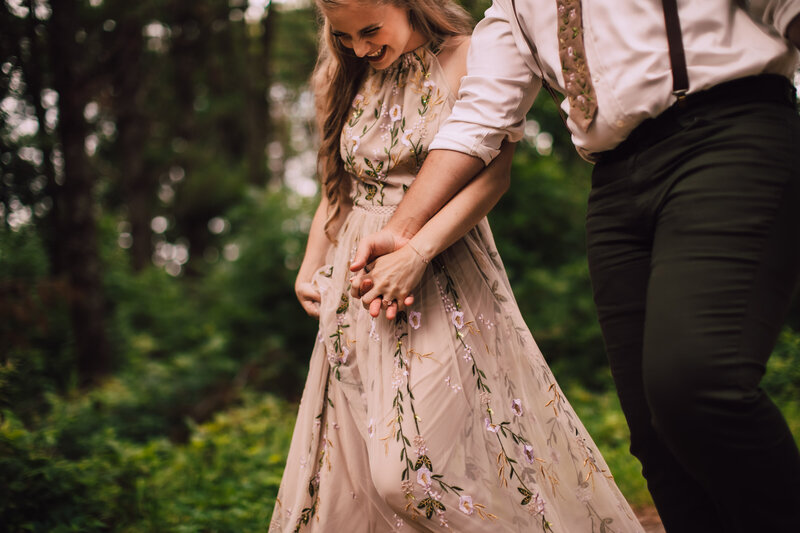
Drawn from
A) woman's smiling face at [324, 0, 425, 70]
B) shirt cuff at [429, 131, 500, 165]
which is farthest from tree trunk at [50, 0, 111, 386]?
shirt cuff at [429, 131, 500, 165]

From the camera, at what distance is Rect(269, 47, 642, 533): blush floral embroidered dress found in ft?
6.04

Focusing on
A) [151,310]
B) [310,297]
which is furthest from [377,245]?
[151,310]

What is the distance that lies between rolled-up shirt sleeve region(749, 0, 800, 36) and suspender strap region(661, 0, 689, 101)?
6.6 inches

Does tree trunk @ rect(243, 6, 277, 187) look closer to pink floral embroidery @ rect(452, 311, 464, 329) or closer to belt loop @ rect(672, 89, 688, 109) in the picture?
pink floral embroidery @ rect(452, 311, 464, 329)

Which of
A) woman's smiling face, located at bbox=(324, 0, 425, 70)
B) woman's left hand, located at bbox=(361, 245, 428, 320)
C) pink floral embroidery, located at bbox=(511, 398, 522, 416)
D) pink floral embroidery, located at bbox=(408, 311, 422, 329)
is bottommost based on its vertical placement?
pink floral embroidery, located at bbox=(511, 398, 522, 416)

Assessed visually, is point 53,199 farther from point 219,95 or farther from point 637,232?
point 219,95

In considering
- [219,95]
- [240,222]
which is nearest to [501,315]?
[240,222]

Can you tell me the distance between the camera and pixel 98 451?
13.7ft

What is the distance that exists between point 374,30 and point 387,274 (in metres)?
0.78

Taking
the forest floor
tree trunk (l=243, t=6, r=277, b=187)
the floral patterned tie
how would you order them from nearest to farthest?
the floral patterned tie
the forest floor
tree trunk (l=243, t=6, r=277, b=187)

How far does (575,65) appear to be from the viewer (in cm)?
159

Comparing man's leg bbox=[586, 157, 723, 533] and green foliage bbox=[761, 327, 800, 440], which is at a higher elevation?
man's leg bbox=[586, 157, 723, 533]

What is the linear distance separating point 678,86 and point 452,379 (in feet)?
3.12

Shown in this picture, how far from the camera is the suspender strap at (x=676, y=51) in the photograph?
142 cm
